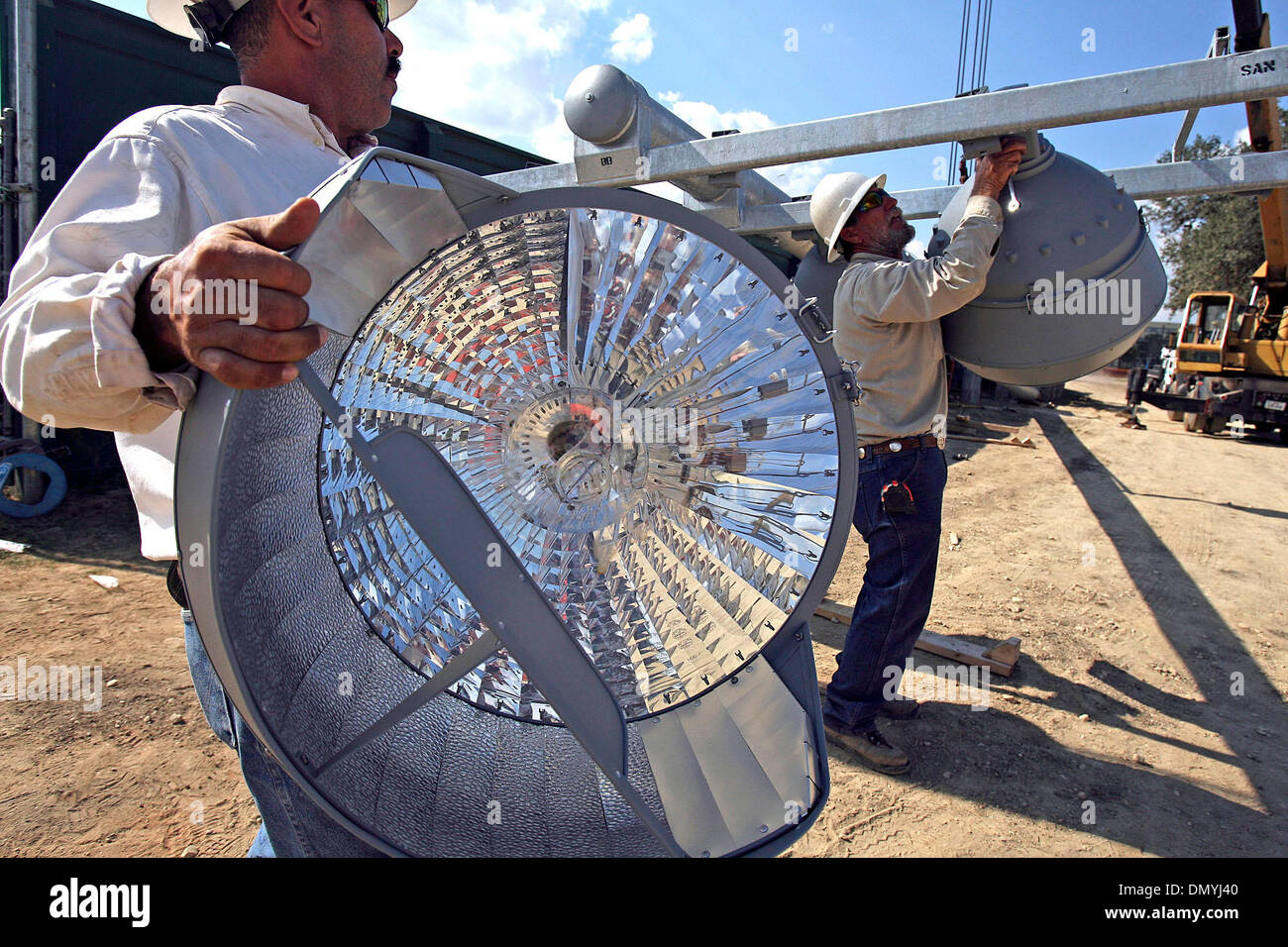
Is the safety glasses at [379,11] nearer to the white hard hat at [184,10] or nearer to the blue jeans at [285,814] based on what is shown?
the white hard hat at [184,10]

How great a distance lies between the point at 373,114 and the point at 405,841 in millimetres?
1221

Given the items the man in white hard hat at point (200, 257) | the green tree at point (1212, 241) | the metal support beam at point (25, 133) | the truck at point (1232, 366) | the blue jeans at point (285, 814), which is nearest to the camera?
the man in white hard hat at point (200, 257)

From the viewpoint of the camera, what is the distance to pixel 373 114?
4.37 ft

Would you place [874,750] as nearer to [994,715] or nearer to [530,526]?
[994,715]

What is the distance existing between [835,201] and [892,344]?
55 centimetres

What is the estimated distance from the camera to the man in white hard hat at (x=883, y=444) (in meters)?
2.45

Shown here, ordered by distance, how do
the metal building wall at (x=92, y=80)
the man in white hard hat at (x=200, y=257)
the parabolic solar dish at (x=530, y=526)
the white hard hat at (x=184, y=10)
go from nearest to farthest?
1. the man in white hard hat at (x=200, y=257)
2. the parabolic solar dish at (x=530, y=526)
3. the white hard hat at (x=184, y=10)
4. the metal building wall at (x=92, y=80)

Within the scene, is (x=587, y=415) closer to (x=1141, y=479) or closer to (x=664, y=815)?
(x=664, y=815)

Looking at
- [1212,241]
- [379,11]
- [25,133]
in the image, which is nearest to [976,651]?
[379,11]

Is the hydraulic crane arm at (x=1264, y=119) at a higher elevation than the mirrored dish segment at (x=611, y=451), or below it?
higher

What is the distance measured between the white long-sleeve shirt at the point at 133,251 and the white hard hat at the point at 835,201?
1.85 meters

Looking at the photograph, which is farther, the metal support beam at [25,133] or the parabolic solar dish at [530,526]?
the metal support beam at [25,133]

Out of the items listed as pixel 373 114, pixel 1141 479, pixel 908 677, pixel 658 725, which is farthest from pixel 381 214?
pixel 1141 479

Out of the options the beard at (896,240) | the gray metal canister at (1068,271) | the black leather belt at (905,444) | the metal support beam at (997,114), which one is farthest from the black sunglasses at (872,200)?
the black leather belt at (905,444)
